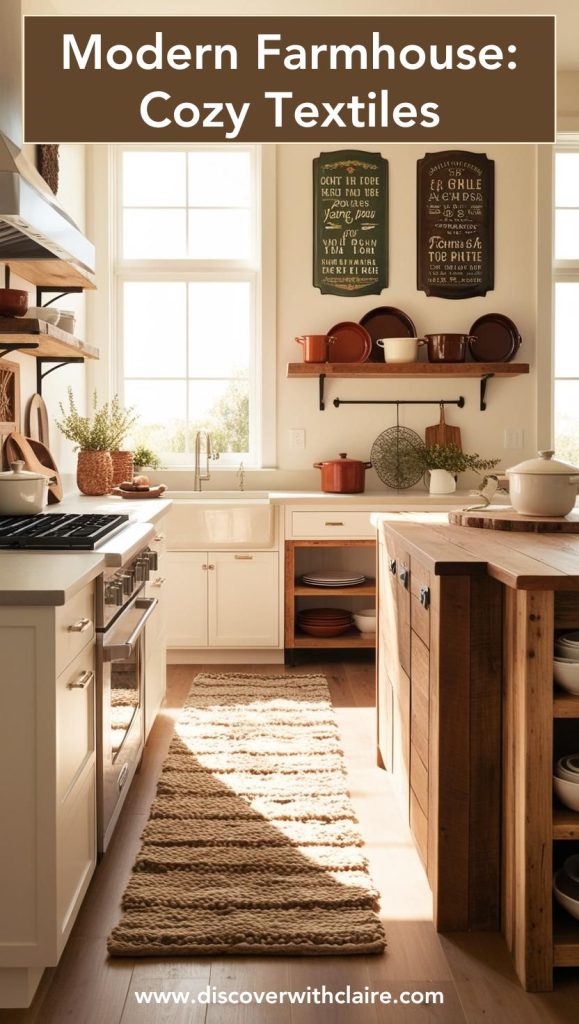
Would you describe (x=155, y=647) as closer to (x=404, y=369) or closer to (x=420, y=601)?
(x=420, y=601)

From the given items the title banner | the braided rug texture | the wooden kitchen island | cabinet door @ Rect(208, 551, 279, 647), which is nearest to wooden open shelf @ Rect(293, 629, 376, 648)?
cabinet door @ Rect(208, 551, 279, 647)

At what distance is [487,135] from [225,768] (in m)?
2.26

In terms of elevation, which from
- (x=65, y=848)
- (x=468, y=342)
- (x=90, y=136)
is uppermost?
(x=90, y=136)

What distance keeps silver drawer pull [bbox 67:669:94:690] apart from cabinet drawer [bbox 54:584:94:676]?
0.05 metres

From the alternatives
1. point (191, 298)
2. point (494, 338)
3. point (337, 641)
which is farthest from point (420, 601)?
point (191, 298)

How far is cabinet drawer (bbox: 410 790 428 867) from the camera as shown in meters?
2.12

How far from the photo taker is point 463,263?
190 inches

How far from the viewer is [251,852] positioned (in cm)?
233

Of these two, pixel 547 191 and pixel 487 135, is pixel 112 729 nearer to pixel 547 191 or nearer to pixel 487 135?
pixel 487 135

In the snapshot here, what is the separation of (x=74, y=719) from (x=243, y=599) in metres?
2.51

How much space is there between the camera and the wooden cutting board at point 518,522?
2.33 metres

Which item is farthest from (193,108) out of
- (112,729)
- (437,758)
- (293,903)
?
(293,903)

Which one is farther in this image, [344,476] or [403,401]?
[403,401]

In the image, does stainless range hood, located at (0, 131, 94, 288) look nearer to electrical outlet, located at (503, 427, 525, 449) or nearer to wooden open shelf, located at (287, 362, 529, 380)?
wooden open shelf, located at (287, 362, 529, 380)
